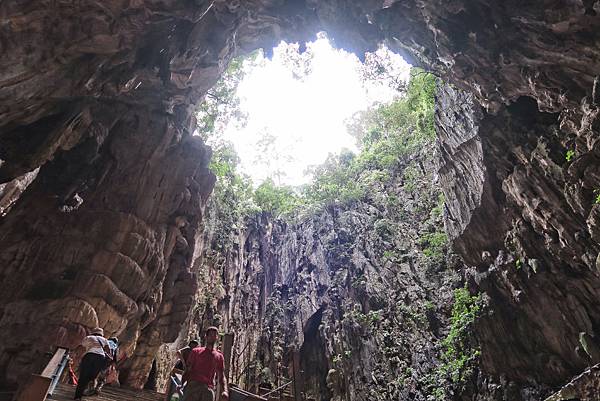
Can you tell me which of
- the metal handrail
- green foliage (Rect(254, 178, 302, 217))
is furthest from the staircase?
green foliage (Rect(254, 178, 302, 217))

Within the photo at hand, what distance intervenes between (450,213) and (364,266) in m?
6.56

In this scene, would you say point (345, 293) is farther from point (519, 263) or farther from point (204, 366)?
point (204, 366)

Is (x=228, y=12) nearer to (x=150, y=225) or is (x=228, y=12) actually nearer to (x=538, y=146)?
(x=150, y=225)

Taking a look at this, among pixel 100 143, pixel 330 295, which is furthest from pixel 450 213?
pixel 100 143

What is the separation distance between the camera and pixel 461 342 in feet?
43.4

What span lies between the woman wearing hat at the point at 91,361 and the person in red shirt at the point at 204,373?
153 cm

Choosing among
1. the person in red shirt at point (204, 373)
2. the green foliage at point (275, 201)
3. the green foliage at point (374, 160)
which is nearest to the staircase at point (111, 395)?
the person in red shirt at point (204, 373)

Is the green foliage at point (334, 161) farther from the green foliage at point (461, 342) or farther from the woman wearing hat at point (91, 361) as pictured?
the woman wearing hat at point (91, 361)

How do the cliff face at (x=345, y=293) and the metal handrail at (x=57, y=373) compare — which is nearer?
the metal handrail at (x=57, y=373)

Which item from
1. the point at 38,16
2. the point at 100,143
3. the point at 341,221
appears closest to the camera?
the point at 38,16

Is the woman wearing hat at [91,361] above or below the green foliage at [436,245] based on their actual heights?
below

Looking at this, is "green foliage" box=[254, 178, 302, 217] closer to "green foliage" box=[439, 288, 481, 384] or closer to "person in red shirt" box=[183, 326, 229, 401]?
"green foliage" box=[439, 288, 481, 384]

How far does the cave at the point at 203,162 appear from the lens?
7.85 meters

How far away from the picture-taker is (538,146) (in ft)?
30.9
